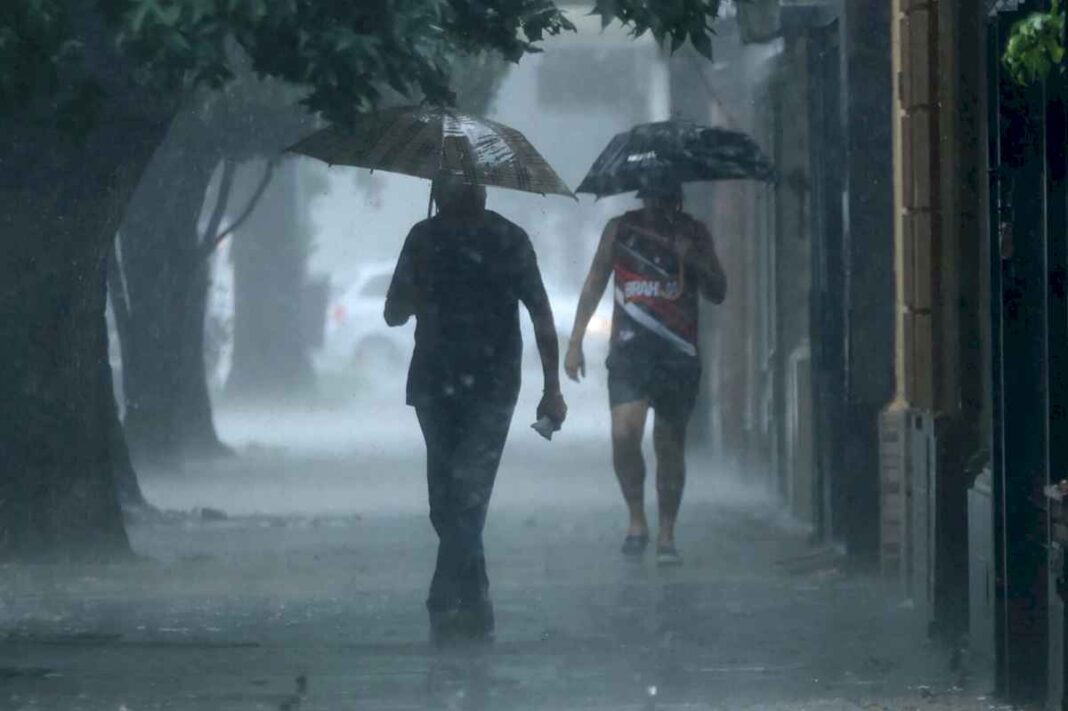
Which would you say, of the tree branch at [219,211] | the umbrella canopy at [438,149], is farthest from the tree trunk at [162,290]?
the umbrella canopy at [438,149]

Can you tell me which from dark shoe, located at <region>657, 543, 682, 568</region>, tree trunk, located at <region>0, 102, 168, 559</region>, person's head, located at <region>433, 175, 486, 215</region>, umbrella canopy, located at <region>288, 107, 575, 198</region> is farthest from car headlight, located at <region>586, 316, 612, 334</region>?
person's head, located at <region>433, 175, 486, 215</region>

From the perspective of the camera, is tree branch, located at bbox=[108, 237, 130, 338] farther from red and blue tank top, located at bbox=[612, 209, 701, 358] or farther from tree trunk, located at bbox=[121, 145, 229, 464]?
red and blue tank top, located at bbox=[612, 209, 701, 358]

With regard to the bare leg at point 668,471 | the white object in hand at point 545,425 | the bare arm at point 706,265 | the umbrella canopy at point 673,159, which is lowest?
the bare leg at point 668,471

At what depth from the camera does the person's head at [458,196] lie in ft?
31.6

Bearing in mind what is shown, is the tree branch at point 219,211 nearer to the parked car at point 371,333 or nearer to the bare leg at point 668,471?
the bare leg at point 668,471

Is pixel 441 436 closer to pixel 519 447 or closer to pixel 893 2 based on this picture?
pixel 893 2

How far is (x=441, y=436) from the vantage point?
9484mm

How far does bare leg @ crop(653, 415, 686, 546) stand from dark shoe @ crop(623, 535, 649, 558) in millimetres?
346

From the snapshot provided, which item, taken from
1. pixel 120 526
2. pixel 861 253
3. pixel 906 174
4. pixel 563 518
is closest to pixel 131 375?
pixel 563 518

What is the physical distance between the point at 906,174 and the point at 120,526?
454 centimetres

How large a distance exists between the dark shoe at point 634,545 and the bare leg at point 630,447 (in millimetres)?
93

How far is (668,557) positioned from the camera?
1213 centimetres

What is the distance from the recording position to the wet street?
828 centimetres

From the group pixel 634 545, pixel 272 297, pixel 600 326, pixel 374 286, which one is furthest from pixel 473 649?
pixel 374 286
